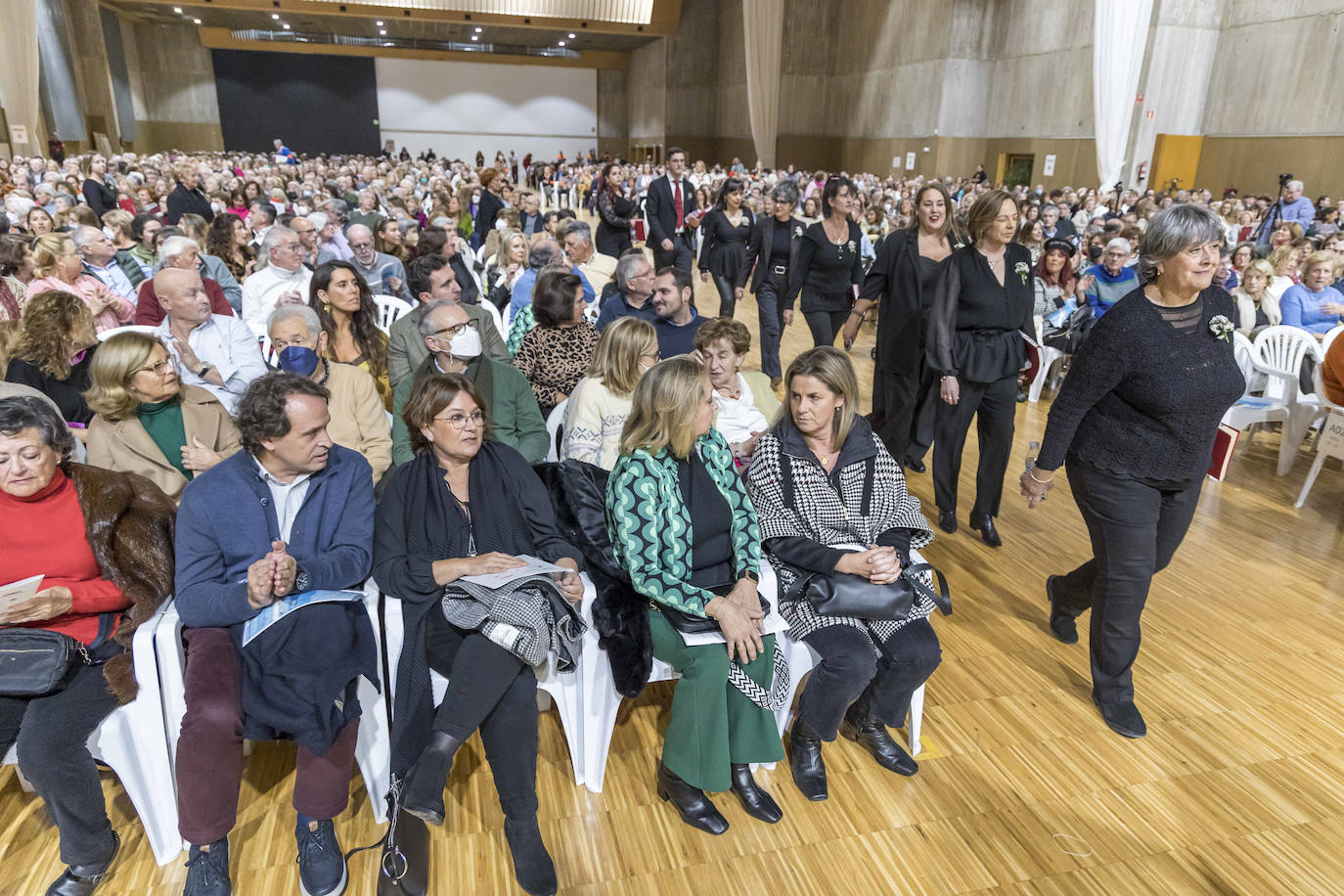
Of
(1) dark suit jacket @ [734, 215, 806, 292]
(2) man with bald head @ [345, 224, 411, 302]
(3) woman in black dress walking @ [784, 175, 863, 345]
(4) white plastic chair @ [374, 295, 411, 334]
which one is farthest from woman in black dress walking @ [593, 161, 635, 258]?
(4) white plastic chair @ [374, 295, 411, 334]

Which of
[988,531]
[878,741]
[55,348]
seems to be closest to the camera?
[878,741]

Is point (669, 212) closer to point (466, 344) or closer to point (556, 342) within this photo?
point (556, 342)

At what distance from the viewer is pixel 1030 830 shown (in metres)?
2.30

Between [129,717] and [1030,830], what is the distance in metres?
2.42

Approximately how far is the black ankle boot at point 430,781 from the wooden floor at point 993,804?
Answer: 0.25 metres

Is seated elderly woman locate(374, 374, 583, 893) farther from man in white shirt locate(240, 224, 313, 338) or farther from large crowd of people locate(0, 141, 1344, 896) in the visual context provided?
man in white shirt locate(240, 224, 313, 338)

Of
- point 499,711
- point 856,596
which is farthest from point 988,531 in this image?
point 499,711

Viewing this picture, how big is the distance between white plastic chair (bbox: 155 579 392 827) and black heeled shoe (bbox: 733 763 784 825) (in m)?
0.99

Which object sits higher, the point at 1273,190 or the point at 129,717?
the point at 1273,190

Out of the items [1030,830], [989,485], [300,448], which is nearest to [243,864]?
[300,448]

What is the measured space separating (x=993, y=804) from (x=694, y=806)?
88 centimetres

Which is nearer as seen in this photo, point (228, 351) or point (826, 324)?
point (228, 351)

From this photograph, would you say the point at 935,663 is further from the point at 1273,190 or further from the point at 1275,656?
the point at 1273,190

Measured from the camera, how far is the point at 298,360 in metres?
2.91
